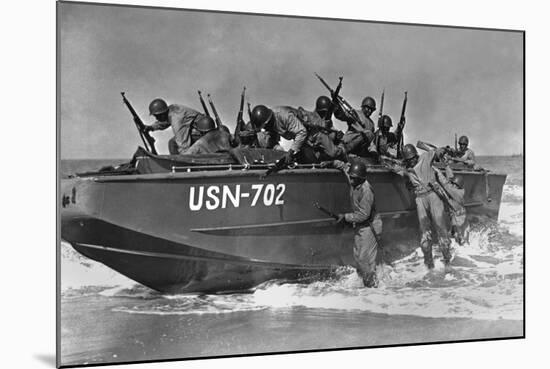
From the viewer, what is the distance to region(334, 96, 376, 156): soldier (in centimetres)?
732

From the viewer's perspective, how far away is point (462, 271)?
777cm

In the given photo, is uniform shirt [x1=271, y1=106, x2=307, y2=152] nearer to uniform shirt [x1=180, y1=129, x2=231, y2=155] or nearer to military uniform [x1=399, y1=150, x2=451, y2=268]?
uniform shirt [x1=180, y1=129, x2=231, y2=155]

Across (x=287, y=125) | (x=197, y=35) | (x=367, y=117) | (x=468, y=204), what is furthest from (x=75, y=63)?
(x=468, y=204)

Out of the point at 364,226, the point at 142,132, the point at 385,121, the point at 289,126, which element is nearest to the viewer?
the point at 142,132

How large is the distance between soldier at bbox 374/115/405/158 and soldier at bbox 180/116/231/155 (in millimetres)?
1204

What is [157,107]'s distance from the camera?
6797 mm

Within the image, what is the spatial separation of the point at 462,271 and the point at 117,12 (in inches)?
131

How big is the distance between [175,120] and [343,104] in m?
1.29

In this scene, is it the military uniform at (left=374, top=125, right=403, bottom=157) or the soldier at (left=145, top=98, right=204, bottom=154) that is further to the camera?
the military uniform at (left=374, top=125, right=403, bottom=157)

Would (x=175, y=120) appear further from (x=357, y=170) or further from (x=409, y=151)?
(x=409, y=151)

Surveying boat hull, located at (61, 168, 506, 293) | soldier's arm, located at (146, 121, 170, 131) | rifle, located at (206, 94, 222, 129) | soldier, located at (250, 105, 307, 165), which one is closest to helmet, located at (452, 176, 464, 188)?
boat hull, located at (61, 168, 506, 293)

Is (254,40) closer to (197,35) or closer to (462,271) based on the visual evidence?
(197,35)

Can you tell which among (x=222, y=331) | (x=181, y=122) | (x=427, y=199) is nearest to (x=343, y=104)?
(x=427, y=199)

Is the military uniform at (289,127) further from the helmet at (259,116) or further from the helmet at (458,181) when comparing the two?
the helmet at (458,181)
